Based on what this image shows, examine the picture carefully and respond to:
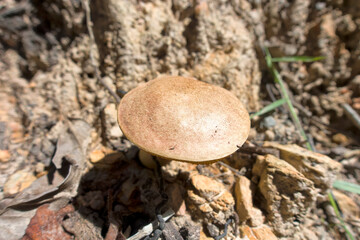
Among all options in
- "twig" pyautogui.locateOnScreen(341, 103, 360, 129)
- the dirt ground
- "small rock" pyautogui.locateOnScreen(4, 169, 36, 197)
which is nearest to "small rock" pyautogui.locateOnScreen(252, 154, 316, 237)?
the dirt ground

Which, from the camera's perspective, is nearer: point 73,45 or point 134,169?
point 134,169

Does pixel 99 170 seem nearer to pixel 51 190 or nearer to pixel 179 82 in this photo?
pixel 51 190

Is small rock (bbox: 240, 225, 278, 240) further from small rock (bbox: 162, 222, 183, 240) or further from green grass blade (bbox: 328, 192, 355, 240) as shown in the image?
green grass blade (bbox: 328, 192, 355, 240)


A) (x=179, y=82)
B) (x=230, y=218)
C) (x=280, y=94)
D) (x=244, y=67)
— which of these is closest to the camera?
(x=179, y=82)

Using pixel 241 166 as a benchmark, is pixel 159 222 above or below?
below

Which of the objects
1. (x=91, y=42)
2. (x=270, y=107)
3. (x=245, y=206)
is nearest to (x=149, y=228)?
(x=245, y=206)

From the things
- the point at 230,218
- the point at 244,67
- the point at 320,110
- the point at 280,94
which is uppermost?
the point at 244,67

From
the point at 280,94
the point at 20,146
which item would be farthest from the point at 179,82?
the point at 20,146

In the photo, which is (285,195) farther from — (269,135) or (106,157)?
(106,157)
